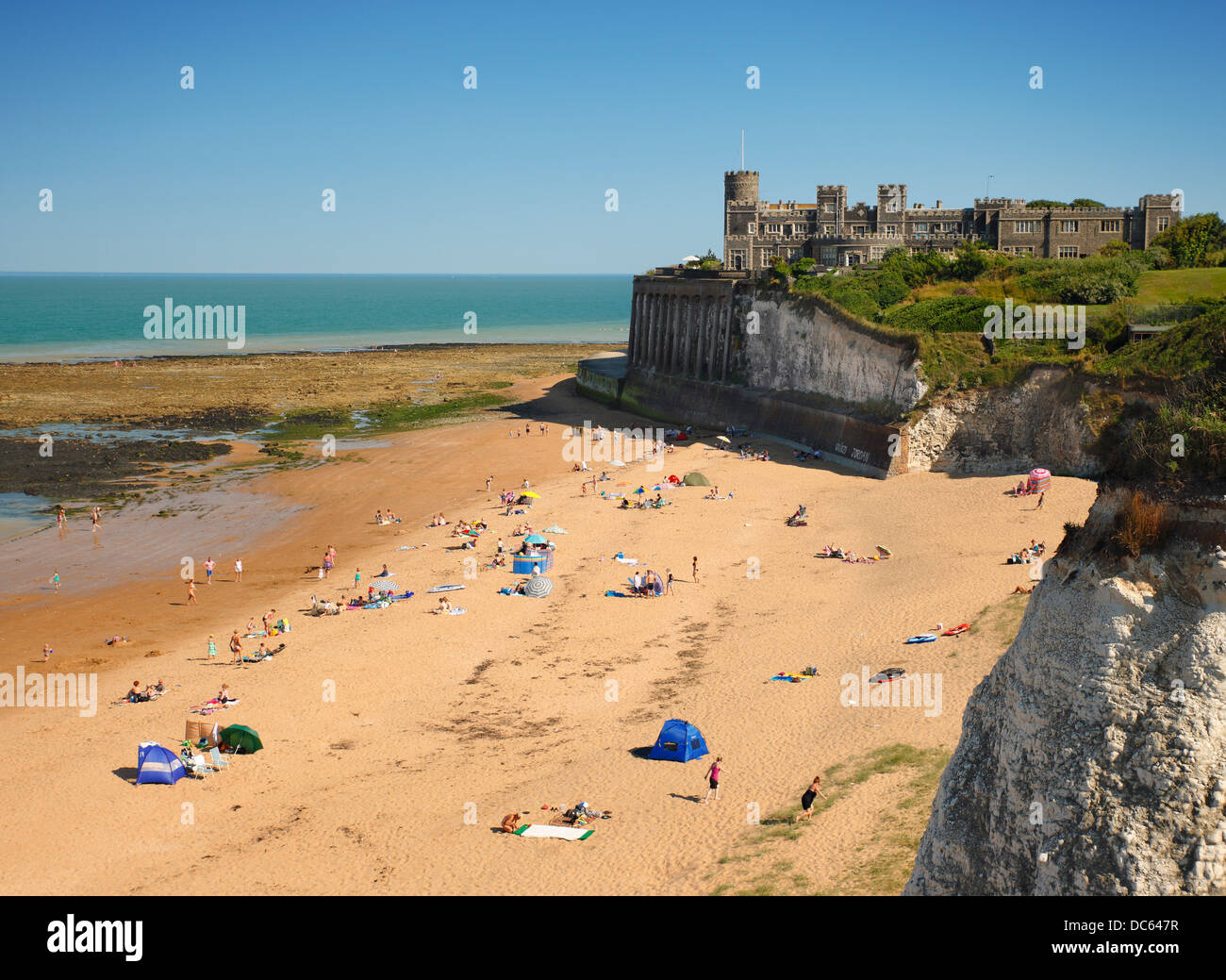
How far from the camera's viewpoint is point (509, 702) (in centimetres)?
2478

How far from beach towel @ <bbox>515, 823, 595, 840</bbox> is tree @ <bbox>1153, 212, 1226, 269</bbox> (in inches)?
2114

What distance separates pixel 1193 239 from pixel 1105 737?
2487 inches

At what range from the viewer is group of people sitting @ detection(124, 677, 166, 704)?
83.1 ft

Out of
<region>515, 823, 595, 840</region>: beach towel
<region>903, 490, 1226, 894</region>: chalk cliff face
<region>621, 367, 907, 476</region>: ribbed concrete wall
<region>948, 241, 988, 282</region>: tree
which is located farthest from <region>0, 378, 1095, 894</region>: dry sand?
<region>948, 241, 988, 282</region>: tree

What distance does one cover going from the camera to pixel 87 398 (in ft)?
256

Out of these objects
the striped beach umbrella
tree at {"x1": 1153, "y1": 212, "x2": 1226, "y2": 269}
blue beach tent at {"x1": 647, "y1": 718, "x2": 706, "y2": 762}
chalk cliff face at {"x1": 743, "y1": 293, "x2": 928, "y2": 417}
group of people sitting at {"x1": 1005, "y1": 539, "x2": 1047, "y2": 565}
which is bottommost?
blue beach tent at {"x1": 647, "y1": 718, "x2": 706, "y2": 762}

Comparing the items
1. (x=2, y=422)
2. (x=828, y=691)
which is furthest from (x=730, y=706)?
(x=2, y=422)

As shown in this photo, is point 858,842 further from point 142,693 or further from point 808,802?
point 142,693

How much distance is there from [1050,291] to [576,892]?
42805 mm

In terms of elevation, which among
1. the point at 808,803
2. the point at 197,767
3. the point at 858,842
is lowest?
the point at 197,767

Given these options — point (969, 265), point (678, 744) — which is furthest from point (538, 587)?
point (969, 265)

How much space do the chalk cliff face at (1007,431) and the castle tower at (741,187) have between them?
135ft

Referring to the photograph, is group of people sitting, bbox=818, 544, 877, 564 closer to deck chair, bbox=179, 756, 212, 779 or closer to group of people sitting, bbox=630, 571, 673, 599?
group of people sitting, bbox=630, 571, 673, 599

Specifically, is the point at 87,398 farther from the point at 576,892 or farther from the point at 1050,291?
the point at 576,892
